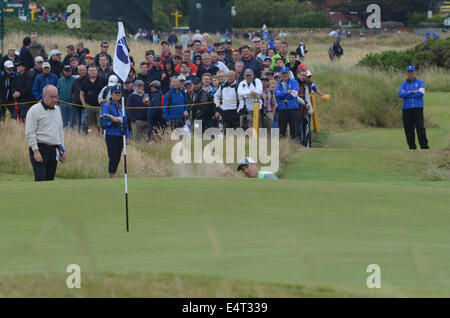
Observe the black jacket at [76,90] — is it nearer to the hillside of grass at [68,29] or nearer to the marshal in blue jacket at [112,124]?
the marshal in blue jacket at [112,124]

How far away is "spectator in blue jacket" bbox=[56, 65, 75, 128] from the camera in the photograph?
2231 centimetres

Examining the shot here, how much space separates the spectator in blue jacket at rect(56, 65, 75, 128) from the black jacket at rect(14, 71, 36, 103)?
1012 mm

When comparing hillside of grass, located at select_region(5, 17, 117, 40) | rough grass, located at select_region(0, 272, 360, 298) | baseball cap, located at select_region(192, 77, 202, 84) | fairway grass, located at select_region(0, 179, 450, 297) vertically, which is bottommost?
fairway grass, located at select_region(0, 179, 450, 297)

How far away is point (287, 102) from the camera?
20547 mm

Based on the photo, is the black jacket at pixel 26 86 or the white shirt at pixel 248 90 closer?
the white shirt at pixel 248 90

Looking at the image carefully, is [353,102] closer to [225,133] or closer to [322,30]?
[225,133]

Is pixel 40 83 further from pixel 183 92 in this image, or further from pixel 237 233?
pixel 237 233

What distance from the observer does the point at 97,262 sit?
21.1 feet

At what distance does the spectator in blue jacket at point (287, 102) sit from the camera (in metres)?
20.3

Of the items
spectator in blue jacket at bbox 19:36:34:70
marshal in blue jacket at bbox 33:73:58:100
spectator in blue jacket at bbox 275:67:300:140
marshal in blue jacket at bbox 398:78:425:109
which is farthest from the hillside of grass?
marshal in blue jacket at bbox 398:78:425:109

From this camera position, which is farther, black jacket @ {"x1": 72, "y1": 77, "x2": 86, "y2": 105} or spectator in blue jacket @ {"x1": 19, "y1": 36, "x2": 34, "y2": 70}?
spectator in blue jacket @ {"x1": 19, "y1": 36, "x2": 34, "y2": 70}

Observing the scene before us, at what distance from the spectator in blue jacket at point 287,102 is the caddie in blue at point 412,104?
2.52 metres

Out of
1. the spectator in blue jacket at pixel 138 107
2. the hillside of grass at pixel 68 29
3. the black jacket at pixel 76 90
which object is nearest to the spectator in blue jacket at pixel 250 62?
the spectator in blue jacket at pixel 138 107

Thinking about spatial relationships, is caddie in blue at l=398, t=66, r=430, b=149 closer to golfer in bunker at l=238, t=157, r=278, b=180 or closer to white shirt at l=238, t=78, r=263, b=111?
white shirt at l=238, t=78, r=263, b=111
